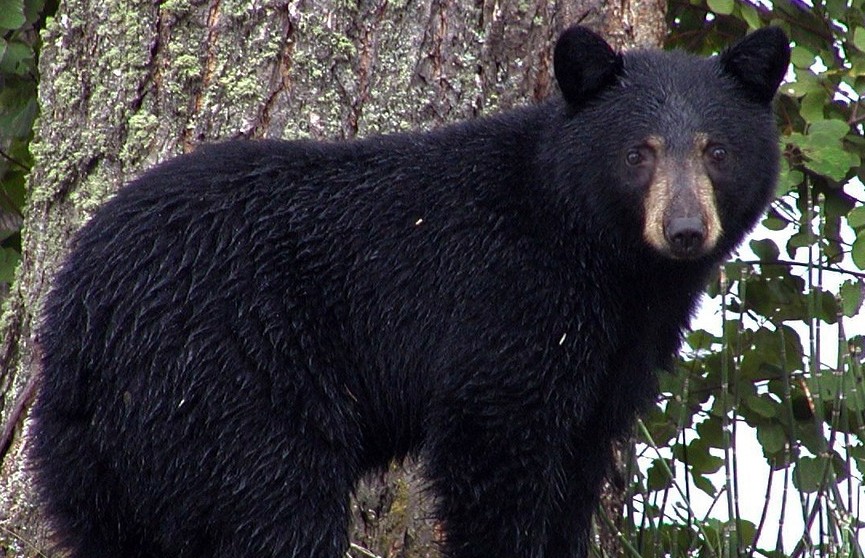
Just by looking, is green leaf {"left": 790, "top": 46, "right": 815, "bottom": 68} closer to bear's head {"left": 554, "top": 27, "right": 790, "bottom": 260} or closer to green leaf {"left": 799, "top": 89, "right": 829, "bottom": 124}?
green leaf {"left": 799, "top": 89, "right": 829, "bottom": 124}

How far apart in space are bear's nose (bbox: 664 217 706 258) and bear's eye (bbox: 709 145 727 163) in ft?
0.84

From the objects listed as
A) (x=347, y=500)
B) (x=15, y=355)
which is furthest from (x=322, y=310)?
(x=15, y=355)

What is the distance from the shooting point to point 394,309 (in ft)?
13.6

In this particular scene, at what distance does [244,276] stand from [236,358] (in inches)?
8.5

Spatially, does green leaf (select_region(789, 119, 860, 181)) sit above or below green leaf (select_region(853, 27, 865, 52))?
below

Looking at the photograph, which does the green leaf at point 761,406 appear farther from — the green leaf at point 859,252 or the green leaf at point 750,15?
the green leaf at point 750,15

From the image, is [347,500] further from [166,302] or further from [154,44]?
[154,44]

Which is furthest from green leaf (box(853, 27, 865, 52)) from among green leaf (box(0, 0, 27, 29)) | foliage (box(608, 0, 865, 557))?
green leaf (box(0, 0, 27, 29))

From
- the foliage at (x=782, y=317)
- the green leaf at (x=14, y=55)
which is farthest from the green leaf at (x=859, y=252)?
the green leaf at (x=14, y=55)

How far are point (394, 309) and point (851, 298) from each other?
170 centimetres

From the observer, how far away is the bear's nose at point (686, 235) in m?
3.94

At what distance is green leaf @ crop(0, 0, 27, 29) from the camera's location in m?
5.23

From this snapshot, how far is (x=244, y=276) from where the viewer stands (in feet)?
13.1

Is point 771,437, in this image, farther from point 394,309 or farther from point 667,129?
point 394,309
